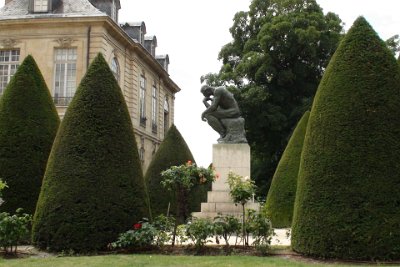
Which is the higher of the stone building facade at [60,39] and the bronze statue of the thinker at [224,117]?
the stone building facade at [60,39]

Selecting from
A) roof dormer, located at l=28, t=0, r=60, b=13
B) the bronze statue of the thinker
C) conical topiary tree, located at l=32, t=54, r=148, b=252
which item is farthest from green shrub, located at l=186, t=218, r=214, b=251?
roof dormer, located at l=28, t=0, r=60, b=13

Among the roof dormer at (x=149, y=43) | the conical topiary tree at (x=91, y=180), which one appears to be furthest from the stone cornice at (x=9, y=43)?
the conical topiary tree at (x=91, y=180)

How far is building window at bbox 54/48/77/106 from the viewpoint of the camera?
96.7 ft

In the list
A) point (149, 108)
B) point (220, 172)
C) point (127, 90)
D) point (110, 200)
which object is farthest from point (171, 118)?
point (110, 200)

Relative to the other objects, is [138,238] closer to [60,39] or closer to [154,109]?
[60,39]

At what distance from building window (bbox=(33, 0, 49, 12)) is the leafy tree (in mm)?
11442

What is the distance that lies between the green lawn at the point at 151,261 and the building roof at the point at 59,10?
22.5m

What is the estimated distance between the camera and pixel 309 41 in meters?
29.4

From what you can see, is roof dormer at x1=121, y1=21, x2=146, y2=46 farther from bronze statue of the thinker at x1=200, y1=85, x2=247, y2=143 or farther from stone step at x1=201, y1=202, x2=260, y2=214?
stone step at x1=201, y1=202, x2=260, y2=214

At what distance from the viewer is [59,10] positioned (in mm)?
30453

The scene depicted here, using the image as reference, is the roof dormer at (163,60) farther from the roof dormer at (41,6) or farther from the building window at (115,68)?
the roof dormer at (41,6)

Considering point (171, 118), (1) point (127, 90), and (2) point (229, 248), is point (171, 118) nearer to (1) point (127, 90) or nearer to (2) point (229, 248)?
(1) point (127, 90)

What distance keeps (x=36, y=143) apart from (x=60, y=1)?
2006 cm

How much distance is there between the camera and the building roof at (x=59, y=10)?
29766 millimetres
